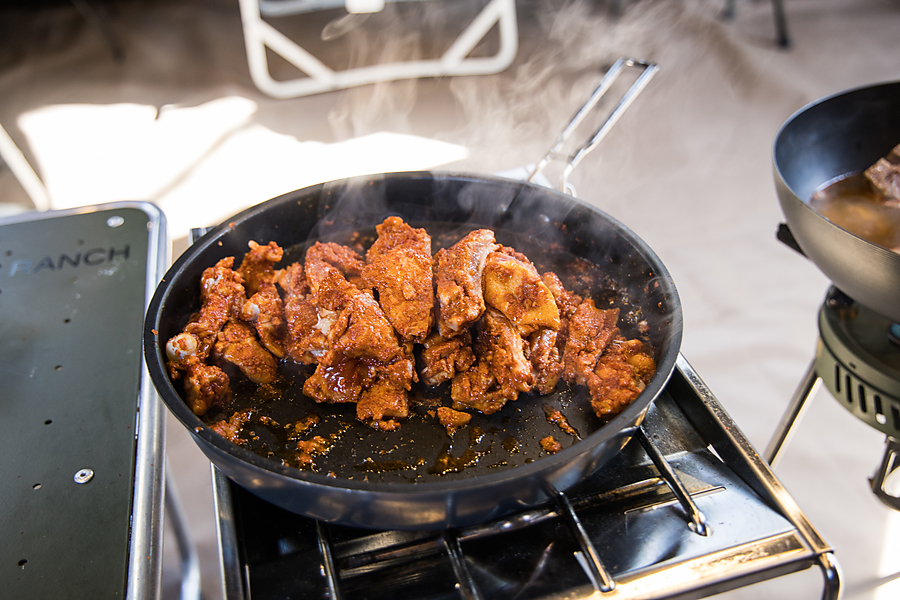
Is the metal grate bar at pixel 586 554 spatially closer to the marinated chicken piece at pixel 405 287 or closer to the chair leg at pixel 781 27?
the marinated chicken piece at pixel 405 287

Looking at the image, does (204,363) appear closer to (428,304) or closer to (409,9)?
(428,304)

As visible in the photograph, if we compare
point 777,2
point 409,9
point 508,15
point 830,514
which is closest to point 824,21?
point 777,2

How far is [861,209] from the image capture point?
1.85m

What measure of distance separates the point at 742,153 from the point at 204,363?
3.96 meters

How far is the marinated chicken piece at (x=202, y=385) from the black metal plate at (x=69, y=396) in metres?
0.17

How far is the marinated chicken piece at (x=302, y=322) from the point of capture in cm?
149

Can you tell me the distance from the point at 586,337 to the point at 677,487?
43cm

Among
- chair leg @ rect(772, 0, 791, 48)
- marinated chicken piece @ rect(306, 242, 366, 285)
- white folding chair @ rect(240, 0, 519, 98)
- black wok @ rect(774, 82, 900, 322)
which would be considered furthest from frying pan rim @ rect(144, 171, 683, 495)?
chair leg @ rect(772, 0, 791, 48)

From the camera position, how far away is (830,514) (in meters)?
2.41

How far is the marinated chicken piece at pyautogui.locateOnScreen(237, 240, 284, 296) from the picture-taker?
1652mm

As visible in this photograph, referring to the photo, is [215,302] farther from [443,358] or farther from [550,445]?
[550,445]

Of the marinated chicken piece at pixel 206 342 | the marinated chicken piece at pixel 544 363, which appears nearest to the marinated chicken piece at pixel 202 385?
the marinated chicken piece at pixel 206 342

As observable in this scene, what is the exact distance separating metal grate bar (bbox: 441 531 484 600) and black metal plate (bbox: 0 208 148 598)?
62 centimetres

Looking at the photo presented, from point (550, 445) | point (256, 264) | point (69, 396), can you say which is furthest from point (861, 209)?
point (69, 396)
